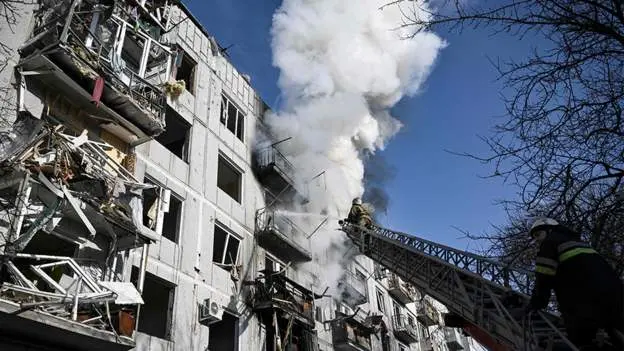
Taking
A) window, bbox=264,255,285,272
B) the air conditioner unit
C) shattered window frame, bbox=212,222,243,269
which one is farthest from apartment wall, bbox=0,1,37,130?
window, bbox=264,255,285,272

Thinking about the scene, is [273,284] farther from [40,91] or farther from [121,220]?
[40,91]

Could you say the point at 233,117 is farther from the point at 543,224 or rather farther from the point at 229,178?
the point at 543,224

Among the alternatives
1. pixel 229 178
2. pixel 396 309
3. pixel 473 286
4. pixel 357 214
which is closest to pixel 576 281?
pixel 473 286

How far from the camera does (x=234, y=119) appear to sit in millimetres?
18984

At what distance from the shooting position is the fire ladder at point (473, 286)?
8.59m

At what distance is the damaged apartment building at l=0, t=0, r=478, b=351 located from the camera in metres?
8.58

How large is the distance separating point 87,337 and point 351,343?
12.7 m

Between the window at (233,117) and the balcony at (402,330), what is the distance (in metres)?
14.1

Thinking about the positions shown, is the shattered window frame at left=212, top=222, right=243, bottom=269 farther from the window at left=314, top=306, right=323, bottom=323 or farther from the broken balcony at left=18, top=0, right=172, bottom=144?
the window at left=314, top=306, right=323, bottom=323

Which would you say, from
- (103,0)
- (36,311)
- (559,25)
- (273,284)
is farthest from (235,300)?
(559,25)

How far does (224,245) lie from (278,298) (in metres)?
2.40

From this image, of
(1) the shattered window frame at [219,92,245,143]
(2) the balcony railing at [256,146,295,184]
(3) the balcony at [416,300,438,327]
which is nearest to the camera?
(1) the shattered window frame at [219,92,245,143]

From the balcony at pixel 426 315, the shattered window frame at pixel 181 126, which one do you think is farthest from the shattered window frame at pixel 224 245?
the balcony at pixel 426 315

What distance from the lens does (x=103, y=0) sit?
469 inches
